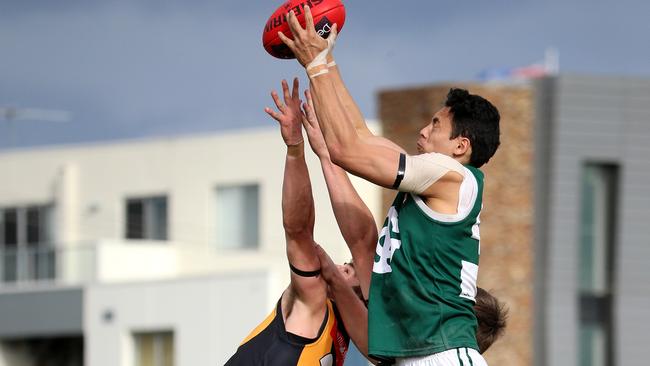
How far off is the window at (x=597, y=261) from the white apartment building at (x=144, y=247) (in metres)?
4.89

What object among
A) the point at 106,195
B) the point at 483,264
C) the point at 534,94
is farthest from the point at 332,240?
the point at 106,195

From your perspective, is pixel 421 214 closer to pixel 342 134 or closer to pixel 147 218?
pixel 342 134

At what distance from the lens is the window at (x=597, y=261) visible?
113ft

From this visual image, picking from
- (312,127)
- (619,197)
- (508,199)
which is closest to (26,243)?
(508,199)

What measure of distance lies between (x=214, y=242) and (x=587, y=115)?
403 inches

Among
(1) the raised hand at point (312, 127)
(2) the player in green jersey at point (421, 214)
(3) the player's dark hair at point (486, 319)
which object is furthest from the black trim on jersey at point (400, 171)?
(3) the player's dark hair at point (486, 319)

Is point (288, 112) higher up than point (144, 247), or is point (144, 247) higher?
point (288, 112)

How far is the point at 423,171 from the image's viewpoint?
6.96 metres

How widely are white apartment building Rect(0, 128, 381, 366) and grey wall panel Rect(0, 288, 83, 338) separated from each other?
36 millimetres

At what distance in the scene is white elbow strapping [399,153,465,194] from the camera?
6949 millimetres

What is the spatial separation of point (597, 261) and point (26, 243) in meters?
15.7

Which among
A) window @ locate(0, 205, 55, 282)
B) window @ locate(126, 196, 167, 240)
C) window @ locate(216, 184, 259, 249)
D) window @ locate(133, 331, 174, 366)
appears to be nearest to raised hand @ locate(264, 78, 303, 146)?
window @ locate(133, 331, 174, 366)

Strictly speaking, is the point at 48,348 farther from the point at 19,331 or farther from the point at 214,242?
the point at 214,242

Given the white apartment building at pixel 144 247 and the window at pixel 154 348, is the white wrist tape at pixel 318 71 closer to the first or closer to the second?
the white apartment building at pixel 144 247
